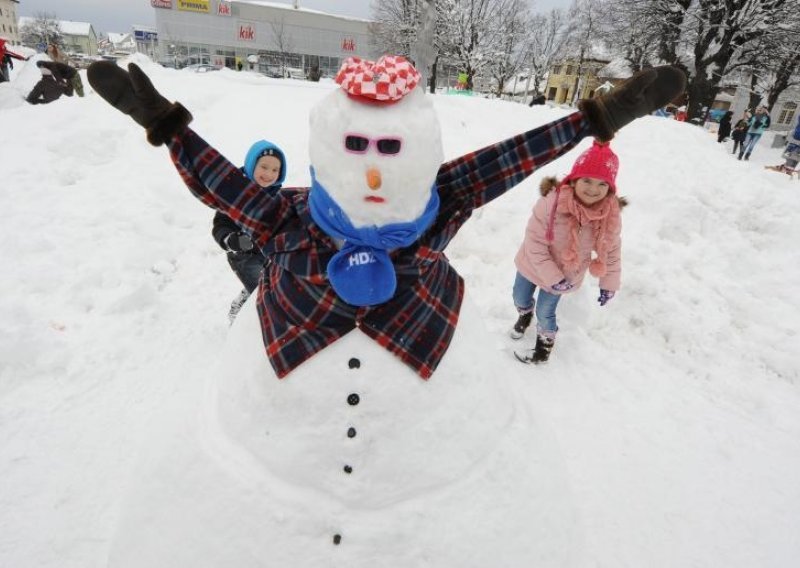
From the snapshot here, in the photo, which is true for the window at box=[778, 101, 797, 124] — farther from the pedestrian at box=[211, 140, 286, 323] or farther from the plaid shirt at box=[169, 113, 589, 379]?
the plaid shirt at box=[169, 113, 589, 379]

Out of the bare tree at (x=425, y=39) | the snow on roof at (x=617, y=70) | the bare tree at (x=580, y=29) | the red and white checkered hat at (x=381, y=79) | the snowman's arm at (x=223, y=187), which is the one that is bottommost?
the snowman's arm at (x=223, y=187)

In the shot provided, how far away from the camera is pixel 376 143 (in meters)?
1.26

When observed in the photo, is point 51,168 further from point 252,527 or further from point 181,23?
point 181,23

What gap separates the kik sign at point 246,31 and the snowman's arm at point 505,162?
4843 cm

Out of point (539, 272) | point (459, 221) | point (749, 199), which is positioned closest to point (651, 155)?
point (749, 199)

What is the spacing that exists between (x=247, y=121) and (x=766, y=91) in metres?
27.4

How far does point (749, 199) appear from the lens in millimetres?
5086

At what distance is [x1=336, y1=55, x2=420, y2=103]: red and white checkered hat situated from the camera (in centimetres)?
126

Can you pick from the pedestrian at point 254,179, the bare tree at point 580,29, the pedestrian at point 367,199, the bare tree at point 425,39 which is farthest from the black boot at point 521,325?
the bare tree at point 580,29

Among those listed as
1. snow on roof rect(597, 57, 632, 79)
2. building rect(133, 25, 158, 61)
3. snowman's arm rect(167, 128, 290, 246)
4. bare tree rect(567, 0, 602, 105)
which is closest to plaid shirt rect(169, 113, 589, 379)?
snowman's arm rect(167, 128, 290, 246)

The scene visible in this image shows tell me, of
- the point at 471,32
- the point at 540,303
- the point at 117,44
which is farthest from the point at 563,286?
the point at 117,44

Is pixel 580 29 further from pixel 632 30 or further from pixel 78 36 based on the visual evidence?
pixel 78 36

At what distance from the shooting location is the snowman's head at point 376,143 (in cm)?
126

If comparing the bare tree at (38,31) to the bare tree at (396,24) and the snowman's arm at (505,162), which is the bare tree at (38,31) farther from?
the snowman's arm at (505,162)
